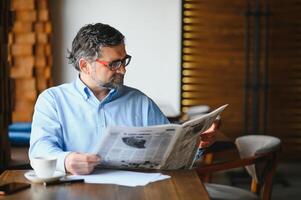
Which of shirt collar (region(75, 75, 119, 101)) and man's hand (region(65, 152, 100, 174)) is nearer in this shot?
man's hand (region(65, 152, 100, 174))

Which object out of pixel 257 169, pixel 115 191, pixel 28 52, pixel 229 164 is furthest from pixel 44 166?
pixel 28 52

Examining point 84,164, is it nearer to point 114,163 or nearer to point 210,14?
point 114,163

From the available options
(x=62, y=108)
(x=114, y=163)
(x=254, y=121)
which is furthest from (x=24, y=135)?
(x=254, y=121)

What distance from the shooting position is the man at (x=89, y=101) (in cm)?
238

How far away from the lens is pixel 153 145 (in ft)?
6.81

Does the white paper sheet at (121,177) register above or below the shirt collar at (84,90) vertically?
below

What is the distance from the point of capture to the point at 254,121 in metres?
6.10

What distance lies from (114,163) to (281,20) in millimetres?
4644

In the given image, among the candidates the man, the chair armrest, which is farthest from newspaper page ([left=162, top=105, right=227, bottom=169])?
the chair armrest

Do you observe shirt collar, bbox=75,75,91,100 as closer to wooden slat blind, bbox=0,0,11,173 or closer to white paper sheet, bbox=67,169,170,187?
white paper sheet, bbox=67,169,170,187

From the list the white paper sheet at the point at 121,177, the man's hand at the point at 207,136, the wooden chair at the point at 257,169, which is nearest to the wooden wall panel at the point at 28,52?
the wooden chair at the point at 257,169

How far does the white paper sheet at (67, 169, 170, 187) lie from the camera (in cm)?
197

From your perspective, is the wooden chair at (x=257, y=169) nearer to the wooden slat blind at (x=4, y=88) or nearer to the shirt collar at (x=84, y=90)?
the shirt collar at (x=84, y=90)

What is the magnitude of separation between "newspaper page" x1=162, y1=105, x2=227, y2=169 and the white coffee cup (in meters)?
0.49
